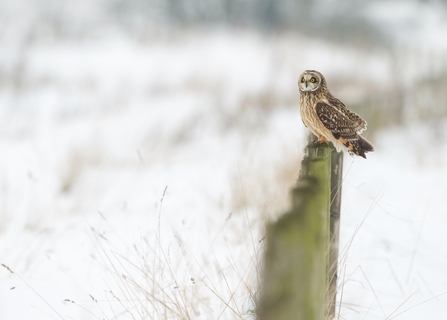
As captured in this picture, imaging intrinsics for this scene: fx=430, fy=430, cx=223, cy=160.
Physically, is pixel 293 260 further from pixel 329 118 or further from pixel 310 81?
pixel 310 81

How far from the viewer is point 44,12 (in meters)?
24.2

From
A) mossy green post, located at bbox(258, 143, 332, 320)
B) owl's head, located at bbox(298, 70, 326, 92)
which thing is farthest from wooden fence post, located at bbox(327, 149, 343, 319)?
mossy green post, located at bbox(258, 143, 332, 320)

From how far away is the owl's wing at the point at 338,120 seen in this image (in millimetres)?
1912

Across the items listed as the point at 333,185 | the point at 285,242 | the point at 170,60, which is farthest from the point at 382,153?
the point at 170,60

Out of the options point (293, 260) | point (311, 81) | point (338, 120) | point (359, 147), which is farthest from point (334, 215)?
point (293, 260)

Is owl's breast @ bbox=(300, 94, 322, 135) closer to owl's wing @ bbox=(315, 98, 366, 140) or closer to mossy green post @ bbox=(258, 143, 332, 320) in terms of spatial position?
owl's wing @ bbox=(315, 98, 366, 140)

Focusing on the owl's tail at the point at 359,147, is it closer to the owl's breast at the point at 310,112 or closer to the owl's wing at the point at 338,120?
the owl's wing at the point at 338,120

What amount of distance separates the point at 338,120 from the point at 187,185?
306 cm

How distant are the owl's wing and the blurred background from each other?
6.8 inches

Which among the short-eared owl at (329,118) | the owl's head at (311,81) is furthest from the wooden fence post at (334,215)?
the owl's head at (311,81)

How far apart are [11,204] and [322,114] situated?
3.53 meters

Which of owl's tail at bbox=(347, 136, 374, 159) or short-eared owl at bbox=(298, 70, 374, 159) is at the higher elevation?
short-eared owl at bbox=(298, 70, 374, 159)

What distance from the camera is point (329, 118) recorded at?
1934 mm

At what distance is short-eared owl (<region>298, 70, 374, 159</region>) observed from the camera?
1915 millimetres
